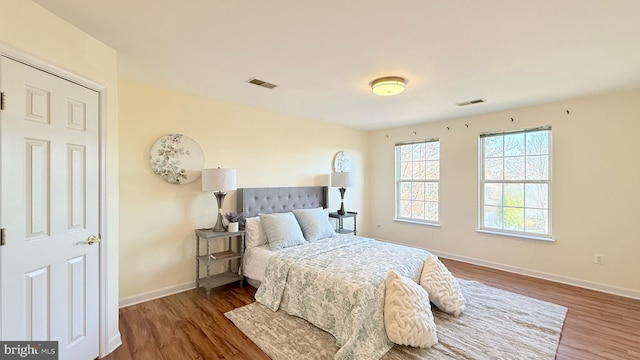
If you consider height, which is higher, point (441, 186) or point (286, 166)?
point (286, 166)

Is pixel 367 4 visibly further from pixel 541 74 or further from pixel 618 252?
pixel 618 252

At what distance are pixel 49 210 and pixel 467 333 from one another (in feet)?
10.7

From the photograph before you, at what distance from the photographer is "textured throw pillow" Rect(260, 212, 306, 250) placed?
3.36 m

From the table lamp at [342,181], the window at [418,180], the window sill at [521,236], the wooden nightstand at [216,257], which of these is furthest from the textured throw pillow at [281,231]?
the window sill at [521,236]

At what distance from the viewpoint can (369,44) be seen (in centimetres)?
213

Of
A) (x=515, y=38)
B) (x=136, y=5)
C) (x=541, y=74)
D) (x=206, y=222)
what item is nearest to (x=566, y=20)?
(x=515, y=38)

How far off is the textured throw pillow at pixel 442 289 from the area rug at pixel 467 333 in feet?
0.30

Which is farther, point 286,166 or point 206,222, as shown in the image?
point 286,166

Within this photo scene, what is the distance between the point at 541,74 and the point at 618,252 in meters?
2.42

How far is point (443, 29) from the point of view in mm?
1913

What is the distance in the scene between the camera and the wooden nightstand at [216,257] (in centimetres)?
319

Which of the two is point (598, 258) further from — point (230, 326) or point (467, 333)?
point (230, 326)

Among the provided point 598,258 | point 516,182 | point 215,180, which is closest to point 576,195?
point 516,182

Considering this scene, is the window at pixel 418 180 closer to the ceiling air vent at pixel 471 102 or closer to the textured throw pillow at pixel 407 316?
the ceiling air vent at pixel 471 102
